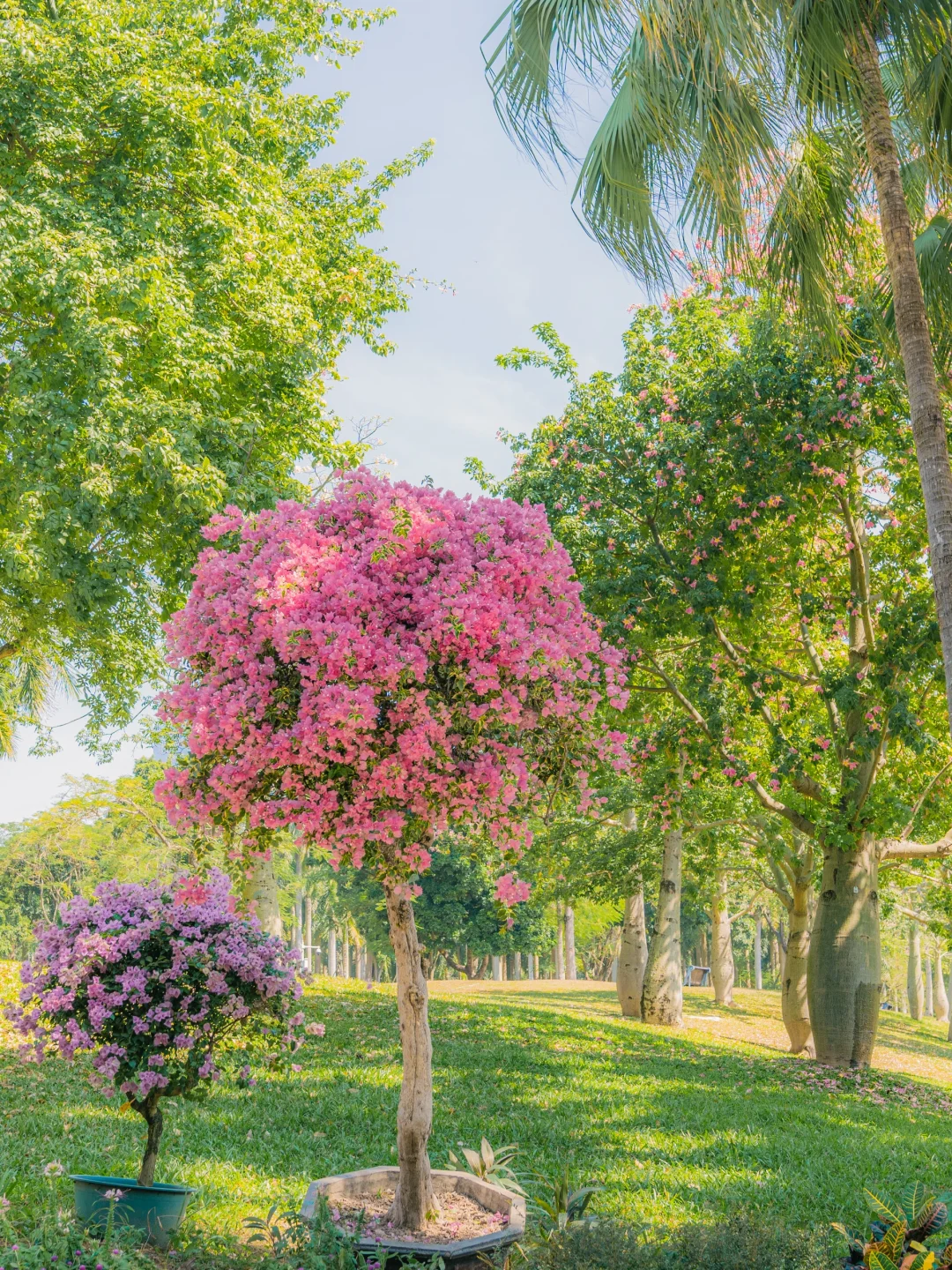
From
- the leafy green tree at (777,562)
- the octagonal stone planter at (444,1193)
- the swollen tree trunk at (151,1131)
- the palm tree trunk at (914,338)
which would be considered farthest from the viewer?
the leafy green tree at (777,562)

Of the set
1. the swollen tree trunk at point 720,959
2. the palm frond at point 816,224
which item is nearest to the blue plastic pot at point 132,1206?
the palm frond at point 816,224

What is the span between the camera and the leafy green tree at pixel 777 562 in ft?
39.0

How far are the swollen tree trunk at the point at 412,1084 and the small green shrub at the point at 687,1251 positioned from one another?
0.92 metres

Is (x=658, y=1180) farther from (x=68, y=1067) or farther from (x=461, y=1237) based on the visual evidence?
(x=68, y=1067)

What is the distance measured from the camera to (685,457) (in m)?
12.5

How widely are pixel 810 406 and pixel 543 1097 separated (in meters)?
8.44

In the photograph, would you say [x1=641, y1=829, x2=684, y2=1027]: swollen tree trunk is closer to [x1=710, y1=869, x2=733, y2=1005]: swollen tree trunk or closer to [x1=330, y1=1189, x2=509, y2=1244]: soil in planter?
[x1=710, y1=869, x2=733, y2=1005]: swollen tree trunk

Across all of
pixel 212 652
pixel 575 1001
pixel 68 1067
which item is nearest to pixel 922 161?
pixel 212 652

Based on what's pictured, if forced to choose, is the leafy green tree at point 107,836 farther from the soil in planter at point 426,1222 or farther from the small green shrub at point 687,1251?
the small green shrub at point 687,1251

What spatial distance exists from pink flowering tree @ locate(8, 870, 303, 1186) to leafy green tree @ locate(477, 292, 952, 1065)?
24.5 ft

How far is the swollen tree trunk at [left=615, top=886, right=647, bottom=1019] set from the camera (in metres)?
20.6

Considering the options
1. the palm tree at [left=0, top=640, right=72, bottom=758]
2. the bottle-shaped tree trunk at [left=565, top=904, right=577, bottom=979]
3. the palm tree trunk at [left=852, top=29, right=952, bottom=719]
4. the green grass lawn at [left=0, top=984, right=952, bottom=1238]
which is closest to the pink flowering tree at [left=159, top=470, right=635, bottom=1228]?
the palm tree trunk at [left=852, top=29, right=952, bottom=719]

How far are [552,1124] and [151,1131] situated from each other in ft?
15.3

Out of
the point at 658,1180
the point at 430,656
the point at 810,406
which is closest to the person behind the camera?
the point at 430,656
